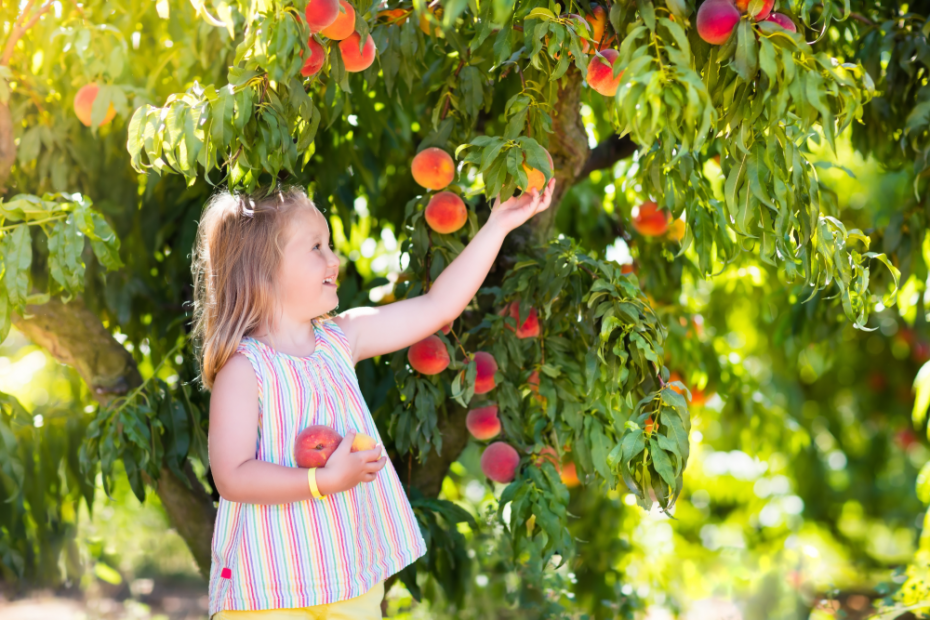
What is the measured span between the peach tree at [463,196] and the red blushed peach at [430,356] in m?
0.01

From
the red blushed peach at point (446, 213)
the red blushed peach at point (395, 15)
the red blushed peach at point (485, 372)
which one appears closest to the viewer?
the red blushed peach at point (395, 15)

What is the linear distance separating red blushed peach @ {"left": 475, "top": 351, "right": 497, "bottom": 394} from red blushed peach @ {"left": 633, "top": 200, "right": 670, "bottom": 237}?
2.48 ft

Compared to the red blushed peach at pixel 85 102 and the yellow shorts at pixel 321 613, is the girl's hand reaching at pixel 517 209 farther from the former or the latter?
the red blushed peach at pixel 85 102

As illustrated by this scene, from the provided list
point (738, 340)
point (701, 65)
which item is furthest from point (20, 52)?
point (738, 340)

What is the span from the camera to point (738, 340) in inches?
183

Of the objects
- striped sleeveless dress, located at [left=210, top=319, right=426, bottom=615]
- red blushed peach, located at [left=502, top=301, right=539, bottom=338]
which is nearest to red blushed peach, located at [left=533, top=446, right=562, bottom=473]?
red blushed peach, located at [left=502, top=301, right=539, bottom=338]

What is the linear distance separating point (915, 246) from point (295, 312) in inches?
68.3

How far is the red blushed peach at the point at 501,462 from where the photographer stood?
2.02 meters

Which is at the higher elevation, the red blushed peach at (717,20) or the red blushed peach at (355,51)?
the red blushed peach at (355,51)

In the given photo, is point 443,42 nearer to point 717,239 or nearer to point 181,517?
point 717,239

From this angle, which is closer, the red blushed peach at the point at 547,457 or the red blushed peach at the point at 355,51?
the red blushed peach at the point at 355,51

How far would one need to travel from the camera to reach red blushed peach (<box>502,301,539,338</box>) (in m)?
1.88

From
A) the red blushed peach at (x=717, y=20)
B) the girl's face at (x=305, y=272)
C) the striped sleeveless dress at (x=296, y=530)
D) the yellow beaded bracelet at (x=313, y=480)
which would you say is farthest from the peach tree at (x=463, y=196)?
the yellow beaded bracelet at (x=313, y=480)

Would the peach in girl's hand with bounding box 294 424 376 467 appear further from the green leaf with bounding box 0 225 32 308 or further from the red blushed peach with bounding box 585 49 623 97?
the red blushed peach with bounding box 585 49 623 97
